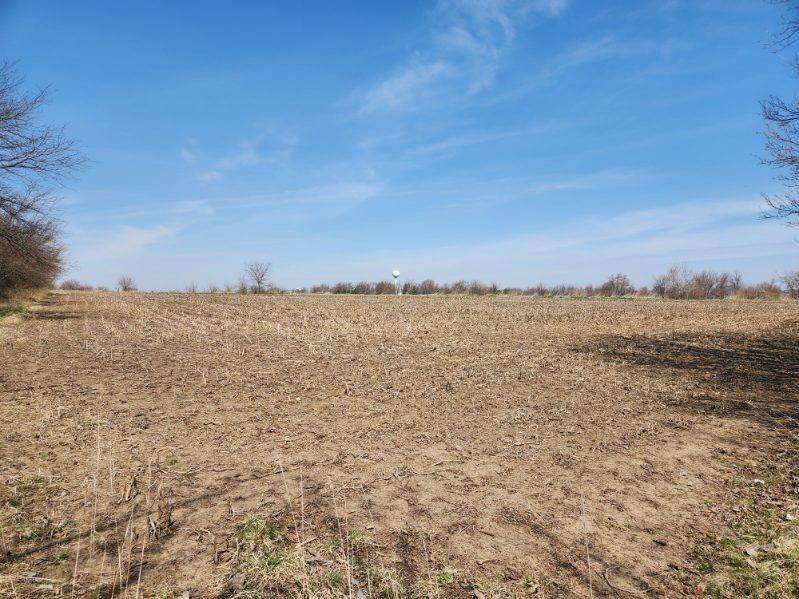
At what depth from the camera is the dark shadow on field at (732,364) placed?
7.96 metres

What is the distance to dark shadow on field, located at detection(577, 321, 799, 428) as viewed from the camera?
7.96 m

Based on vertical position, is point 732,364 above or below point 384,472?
above

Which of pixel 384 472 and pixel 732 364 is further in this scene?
pixel 732 364

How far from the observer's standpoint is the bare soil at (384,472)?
3.49 metres

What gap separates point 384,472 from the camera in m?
5.22

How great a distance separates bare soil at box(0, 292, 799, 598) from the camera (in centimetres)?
349

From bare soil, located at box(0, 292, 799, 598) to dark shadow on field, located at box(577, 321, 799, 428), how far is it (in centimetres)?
11

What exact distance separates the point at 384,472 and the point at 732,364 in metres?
11.5

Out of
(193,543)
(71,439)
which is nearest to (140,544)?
(193,543)

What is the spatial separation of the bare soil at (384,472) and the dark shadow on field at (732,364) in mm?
111

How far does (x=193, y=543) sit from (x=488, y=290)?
5723cm

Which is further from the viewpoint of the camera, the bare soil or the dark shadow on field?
the dark shadow on field

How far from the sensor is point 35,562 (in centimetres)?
350

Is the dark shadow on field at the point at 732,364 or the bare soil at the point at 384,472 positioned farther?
the dark shadow on field at the point at 732,364
